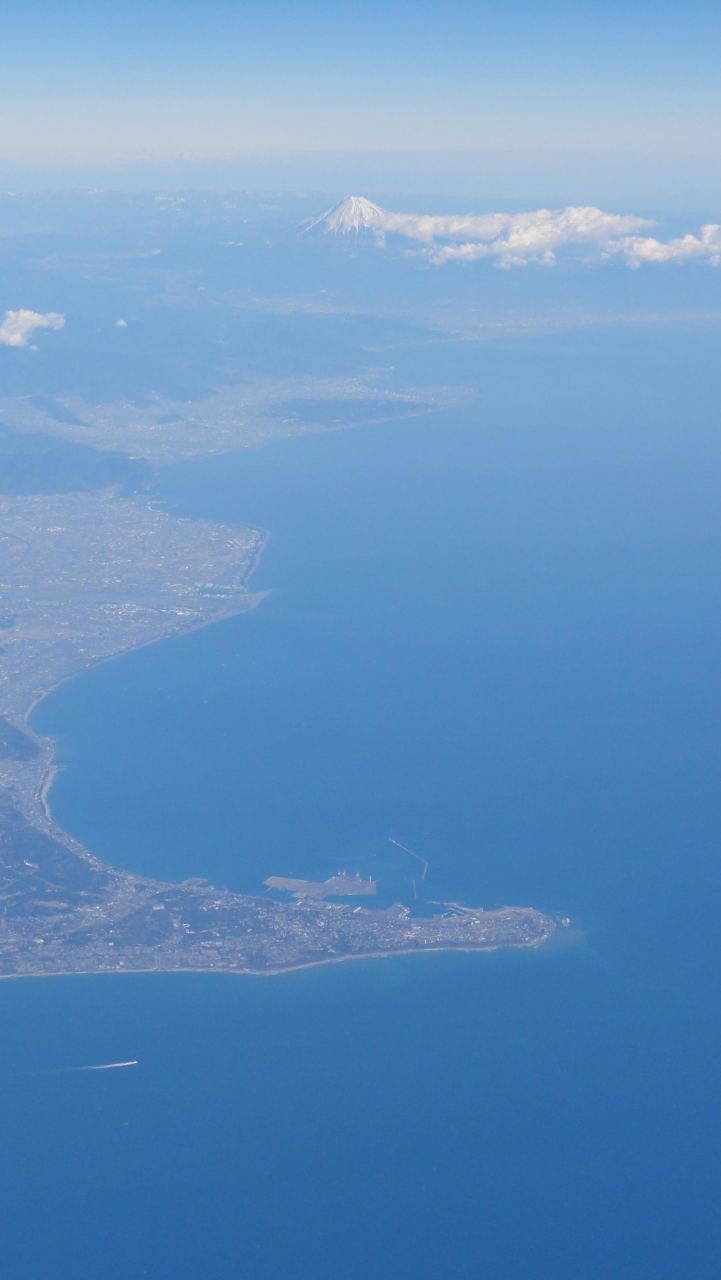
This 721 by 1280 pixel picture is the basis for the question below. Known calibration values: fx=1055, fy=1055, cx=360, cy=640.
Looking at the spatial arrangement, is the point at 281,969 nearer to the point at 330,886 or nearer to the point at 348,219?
the point at 330,886

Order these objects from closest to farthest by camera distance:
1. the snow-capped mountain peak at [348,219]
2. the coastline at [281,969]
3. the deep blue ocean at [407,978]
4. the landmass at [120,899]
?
the deep blue ocean at [407,978]
the coastline at [281,969]
the landmass at [120,899]
the snow-capped mountain peak at [348,219]

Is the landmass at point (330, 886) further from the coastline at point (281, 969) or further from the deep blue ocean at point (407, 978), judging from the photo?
the coastline at point (281, 969)

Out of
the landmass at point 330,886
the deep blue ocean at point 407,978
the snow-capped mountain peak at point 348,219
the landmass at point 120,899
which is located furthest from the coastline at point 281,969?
the snow-capped mountain peak at point 348,219

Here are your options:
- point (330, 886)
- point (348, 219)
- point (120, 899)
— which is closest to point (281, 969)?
point (330, 886)

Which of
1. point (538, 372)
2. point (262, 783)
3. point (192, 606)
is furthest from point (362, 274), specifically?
point (262, 783)

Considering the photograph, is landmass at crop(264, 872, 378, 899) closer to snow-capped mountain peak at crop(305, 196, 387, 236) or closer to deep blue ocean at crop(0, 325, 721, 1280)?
deep blue ocean at crop(0, 325, 721, 1280)

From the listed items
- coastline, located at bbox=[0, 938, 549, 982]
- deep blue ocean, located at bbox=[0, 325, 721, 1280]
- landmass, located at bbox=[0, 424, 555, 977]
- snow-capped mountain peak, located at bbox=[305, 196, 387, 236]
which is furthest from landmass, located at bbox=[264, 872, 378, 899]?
snow-capped mountain peak, located at bbox=[305, 196, 387, 236]
